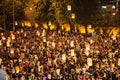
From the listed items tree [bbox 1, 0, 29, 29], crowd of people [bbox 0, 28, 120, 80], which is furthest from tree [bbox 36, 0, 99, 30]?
crowd of people [bbox 0, 28, 120, 80]

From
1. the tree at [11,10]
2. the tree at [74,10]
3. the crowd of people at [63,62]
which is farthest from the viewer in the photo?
the tree at [11,10]

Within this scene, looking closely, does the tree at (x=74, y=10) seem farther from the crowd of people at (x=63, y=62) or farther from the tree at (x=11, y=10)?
the crowd of people at (x=63, y=62)

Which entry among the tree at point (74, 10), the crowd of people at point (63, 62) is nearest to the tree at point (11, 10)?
the tree at point (74, 10)

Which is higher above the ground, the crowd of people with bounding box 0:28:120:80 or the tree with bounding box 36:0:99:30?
the tree with bounding box 36:0:99:30

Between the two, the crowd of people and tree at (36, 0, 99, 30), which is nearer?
the crowd of people

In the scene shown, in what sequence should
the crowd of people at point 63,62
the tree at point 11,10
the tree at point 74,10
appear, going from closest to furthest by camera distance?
the crowd of people at point 63,62
the tree at point 74,10
the tree at point 11,10

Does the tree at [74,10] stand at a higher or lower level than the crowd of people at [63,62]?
higher

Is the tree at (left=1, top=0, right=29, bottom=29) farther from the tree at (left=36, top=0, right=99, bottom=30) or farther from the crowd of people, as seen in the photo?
the crowd of people

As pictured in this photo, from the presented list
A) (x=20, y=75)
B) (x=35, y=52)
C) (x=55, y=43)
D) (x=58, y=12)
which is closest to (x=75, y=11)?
(x=58, y=12)

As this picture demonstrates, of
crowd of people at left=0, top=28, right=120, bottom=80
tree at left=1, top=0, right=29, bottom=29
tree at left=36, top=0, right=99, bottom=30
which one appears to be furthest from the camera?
tree at left=1, top=0, right=29, bottom=29

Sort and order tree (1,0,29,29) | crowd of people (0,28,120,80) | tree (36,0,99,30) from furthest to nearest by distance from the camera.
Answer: tree (1,0,29,29) < tree (36,0,99,30) < crowd of people (0,28,120,80)

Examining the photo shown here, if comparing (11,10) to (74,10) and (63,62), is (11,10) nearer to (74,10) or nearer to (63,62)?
→ (74,10)

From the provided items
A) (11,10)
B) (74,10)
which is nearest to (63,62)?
(74,10)

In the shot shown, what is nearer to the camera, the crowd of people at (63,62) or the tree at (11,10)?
the crowd of people at (63,62)
